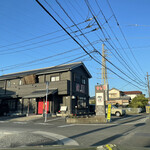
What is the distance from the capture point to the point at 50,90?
2577cm

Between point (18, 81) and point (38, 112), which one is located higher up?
point (18, 81)

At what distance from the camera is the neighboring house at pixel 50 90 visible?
1008 inches

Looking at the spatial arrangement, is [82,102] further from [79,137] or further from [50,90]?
[79,137]

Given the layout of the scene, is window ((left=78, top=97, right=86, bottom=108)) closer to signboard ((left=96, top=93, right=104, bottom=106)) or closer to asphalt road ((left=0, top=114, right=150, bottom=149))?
signboard ((left=96, top=93, right=104, bottom=106))

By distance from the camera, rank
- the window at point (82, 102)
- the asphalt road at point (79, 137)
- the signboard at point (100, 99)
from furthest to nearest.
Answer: the window at point (82, 102) → the signboard at point (100, 99) → the asphalt road at point (79, 137)

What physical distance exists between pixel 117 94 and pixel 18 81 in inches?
2142

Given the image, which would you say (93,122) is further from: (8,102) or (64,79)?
(8,102)

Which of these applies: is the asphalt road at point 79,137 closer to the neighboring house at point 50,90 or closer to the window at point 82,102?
the neighboring house at point 50,90

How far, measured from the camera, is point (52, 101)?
995 inches

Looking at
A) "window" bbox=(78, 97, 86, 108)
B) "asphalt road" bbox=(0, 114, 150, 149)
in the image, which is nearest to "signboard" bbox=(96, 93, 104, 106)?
"asphalt road" bbox=(0, 114, 150, 149)

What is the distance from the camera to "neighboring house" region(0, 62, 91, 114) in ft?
84.0

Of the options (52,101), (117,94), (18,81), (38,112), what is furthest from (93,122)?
(117,94)

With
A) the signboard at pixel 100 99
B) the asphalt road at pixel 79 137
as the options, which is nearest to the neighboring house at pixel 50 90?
the signboard at pixel 100 99

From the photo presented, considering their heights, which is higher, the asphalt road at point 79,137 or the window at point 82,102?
the window at point 82,102
